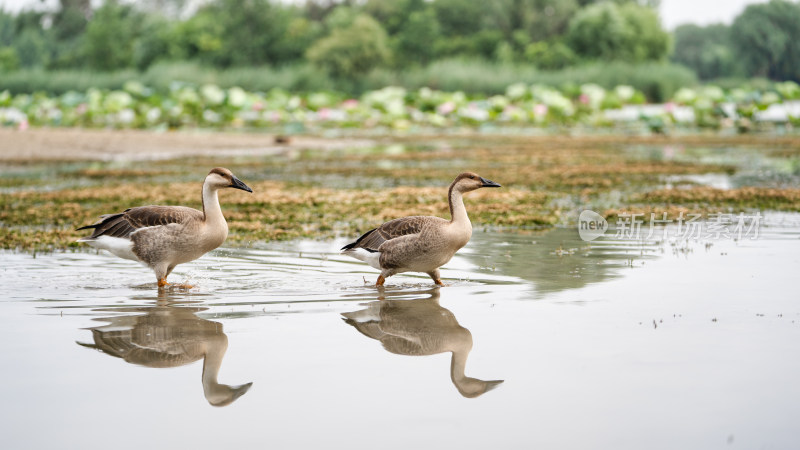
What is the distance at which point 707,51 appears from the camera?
340ft

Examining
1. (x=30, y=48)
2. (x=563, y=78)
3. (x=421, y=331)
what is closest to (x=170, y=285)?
(x=421, y=331)

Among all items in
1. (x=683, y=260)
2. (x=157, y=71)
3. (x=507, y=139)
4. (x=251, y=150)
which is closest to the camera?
(x=683, y=260)

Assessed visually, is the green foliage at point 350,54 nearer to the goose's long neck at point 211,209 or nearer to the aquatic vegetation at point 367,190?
the aquatic vegetation at point 367,190

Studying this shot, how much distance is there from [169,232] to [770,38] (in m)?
77.2

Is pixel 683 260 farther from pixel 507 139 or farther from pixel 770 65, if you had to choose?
pixel 770 65

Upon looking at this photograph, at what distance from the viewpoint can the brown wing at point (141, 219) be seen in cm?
939

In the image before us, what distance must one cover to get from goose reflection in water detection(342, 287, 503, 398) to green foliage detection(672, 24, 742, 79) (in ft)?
267

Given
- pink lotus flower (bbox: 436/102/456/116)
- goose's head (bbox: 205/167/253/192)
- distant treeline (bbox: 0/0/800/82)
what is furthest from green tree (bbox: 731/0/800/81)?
goose's head (bbox: 205/167/253/192)

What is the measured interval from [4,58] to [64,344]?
8316cm

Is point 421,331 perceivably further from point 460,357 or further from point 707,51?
point 707,51

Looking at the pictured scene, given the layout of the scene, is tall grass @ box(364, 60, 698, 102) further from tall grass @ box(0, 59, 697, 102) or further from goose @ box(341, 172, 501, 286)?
goose @ box(341, 172, 501, 286)

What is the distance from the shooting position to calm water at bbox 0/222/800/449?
5121 mm

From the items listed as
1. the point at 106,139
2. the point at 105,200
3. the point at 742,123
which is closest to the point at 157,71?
the point at 106,139

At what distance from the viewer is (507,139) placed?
36031 mm
